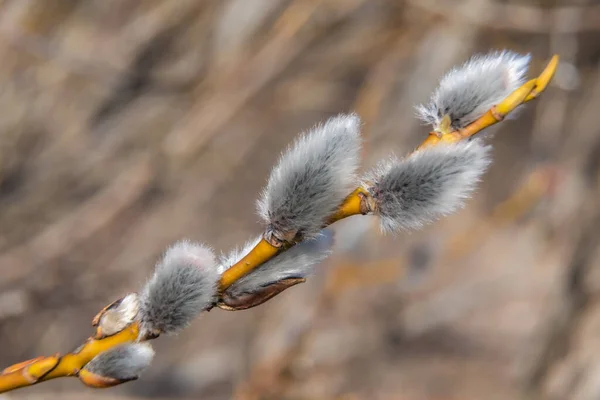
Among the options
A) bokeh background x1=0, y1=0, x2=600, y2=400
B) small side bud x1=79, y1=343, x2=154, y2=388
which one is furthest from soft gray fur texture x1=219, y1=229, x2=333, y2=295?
bokeh background x1=0, y1=0, x2=600, y2=400

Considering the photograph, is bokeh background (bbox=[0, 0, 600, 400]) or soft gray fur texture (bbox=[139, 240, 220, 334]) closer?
soft gray fur texture (bbox=[139, 240, 220, 334])

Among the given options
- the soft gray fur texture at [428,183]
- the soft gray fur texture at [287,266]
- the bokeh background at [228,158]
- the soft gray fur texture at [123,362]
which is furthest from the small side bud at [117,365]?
the bokeh background at [228,158]

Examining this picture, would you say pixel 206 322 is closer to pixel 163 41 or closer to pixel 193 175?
pixel 193 175

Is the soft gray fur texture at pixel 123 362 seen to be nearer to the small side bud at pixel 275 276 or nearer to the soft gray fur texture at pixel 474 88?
the small side bud at pixel 275 276

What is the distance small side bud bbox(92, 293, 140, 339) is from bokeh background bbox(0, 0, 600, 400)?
1018 mm

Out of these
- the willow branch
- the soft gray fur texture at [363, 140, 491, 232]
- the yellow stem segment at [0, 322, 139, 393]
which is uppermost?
the yellow stem segment at [0, 322, 139, 393]

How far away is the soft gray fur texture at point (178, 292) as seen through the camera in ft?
1.82

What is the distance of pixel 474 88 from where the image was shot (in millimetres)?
554

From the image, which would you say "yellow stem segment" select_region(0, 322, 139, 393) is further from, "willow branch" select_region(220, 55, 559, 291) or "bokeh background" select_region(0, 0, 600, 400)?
"bokeh background" select_region(0, 0, 600, 400)

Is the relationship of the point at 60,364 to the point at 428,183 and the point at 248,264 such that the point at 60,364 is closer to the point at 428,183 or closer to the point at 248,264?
the point at 248,264

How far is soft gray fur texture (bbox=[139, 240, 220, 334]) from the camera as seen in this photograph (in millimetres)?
555

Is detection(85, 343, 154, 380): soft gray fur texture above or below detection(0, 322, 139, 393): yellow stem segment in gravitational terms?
below

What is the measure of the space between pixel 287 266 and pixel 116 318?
166mm

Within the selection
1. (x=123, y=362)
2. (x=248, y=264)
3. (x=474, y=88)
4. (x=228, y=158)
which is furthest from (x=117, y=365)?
(x=228, y=158)
